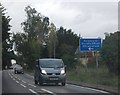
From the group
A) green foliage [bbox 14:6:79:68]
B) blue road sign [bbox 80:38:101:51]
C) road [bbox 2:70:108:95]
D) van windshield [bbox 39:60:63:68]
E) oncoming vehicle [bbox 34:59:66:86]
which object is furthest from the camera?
green foliage [bbox 14:6:79:68]

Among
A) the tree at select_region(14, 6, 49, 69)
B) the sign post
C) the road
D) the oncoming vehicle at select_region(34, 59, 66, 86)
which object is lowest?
the road

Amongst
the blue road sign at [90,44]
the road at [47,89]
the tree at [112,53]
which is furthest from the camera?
the tree at [112,53]

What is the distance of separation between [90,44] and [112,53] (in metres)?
2.52

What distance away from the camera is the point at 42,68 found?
32.4 meters

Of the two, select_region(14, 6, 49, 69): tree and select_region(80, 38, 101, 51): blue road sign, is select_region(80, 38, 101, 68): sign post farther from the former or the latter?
select_region(14, 6, 49, 69): tree

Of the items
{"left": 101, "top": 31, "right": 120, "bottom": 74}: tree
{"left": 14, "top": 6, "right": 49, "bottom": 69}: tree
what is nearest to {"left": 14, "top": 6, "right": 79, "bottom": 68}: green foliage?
{"left": 14, "top": 6, "right": 49, "bottom": 69}: tree

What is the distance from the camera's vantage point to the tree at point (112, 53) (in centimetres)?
3841

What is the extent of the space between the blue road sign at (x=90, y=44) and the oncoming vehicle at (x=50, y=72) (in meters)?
5.57

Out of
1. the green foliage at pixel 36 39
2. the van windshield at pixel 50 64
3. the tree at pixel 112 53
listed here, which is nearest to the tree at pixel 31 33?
the green foliage at pixel 36 39

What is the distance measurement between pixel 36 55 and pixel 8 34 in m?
52.2

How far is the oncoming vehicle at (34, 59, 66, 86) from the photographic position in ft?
104

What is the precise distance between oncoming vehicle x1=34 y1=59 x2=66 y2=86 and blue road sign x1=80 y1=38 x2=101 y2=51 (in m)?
5.57

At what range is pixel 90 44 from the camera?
38.3 m

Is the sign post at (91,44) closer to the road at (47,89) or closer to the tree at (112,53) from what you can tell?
the tree at (112,53)
